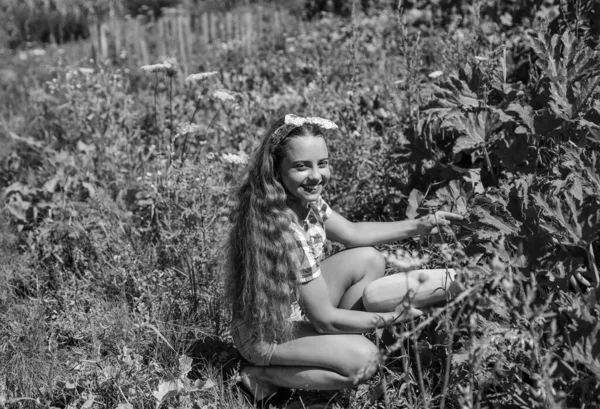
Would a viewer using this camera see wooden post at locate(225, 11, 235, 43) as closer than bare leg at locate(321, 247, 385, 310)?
No

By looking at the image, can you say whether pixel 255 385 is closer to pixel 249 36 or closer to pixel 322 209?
pixel 322 209

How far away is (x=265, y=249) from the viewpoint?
96.8 inches

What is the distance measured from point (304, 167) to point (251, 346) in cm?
66

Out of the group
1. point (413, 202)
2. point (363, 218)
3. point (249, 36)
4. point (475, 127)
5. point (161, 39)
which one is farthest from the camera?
point (161, 39)

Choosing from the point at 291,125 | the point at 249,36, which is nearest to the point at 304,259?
the point at 291,125

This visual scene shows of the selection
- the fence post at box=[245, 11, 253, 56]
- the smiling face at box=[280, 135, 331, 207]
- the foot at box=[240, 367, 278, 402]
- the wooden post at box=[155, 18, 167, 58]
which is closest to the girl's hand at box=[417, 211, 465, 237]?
the smiling face at box=[280, 135, 331, 207]

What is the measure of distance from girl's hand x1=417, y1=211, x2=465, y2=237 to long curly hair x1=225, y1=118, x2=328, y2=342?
1.58ft

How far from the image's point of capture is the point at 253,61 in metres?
6.09

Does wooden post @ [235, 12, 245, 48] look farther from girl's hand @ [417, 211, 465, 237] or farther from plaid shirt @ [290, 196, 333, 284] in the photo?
girl's hand @ [417, 211, 465, 237]

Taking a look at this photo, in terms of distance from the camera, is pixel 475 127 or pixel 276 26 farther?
pixel 276 26

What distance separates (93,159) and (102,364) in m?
1.80

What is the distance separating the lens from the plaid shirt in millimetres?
2453

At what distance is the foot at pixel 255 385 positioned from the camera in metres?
2.63

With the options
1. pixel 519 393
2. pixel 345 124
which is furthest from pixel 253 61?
pixel 519 393
